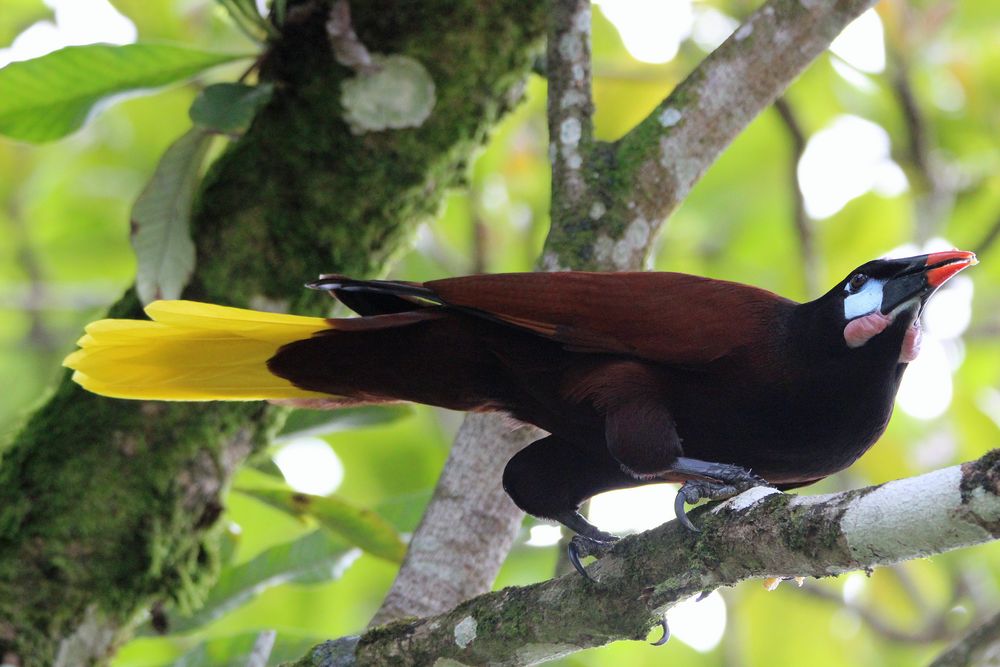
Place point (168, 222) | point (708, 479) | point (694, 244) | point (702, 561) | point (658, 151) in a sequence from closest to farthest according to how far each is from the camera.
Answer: point (702, 561), point (708, 479), point (658, 151), point (168, 222), point (694, 244)

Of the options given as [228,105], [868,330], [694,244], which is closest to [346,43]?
[228,105]

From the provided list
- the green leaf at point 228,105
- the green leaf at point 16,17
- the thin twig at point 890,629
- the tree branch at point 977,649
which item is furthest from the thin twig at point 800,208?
the green leaf at point 16,17

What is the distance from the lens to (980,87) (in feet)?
16.7

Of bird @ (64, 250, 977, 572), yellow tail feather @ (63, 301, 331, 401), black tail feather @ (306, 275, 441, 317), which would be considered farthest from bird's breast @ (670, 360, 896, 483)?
yellow tail feather @ (63, 301, 331, 401)

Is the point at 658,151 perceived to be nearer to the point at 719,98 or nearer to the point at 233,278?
the point at 719,98

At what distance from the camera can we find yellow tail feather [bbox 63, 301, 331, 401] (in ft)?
8.14

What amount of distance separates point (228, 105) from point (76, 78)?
1.51 ft

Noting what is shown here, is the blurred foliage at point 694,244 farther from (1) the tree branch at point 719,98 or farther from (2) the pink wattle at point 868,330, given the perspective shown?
(2) the pink wattle at point 868,330

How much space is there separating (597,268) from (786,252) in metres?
2.94

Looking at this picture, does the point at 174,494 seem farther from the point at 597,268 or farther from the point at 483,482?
the point at 597,268

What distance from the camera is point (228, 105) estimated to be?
288cm

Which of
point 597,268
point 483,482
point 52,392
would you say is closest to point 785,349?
point 597,268

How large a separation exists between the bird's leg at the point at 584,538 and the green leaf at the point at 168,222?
42.0 inches

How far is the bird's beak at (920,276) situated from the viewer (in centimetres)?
232
